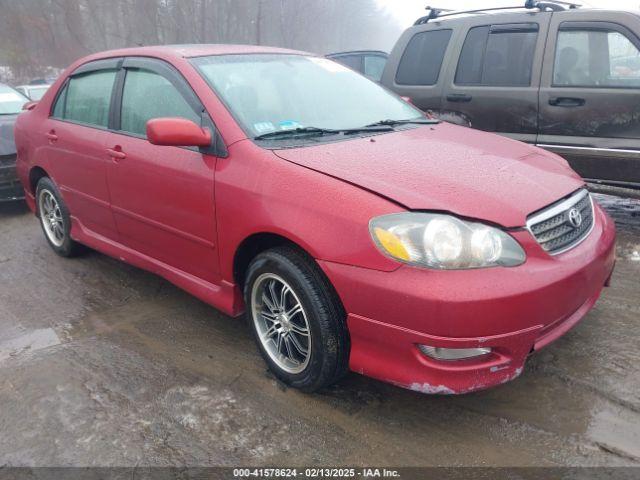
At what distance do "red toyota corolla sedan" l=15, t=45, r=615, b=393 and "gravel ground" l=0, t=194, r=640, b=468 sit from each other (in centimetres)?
27

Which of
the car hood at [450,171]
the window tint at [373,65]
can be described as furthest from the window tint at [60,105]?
the window tint at [373,65]

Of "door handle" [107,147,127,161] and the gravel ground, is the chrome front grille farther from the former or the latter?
"door handle" [107,147,127,161]

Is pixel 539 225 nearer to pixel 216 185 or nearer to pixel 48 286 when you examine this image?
pixel 216 185

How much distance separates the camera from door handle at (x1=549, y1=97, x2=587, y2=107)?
4.45m

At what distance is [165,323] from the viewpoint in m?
3.49

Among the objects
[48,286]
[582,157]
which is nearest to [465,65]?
[582,157]

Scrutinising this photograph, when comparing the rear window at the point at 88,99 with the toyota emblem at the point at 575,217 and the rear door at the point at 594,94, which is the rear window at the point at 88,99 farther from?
the rear door at the point at 594,94

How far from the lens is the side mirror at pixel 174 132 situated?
270cm

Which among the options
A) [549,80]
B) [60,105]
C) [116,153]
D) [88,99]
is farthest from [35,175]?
[549,80]

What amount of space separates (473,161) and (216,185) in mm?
1339

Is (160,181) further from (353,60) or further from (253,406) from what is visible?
(353,60)

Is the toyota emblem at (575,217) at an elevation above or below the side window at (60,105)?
below

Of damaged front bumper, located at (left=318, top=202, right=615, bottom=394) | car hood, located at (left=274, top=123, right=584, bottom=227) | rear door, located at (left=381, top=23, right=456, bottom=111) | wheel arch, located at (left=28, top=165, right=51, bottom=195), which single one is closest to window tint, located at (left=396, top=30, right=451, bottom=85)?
rear door, located at (left=381, top=23, right=456, bottom=111)

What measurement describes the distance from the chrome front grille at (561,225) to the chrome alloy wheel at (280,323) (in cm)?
114
